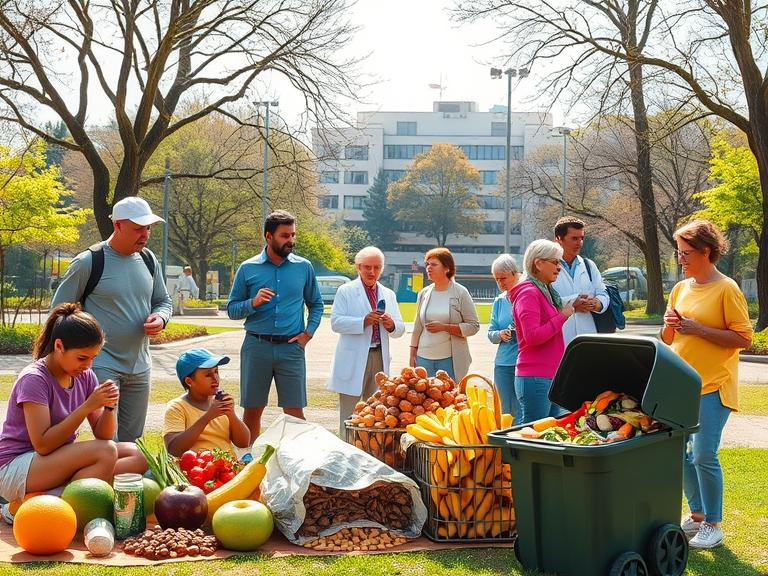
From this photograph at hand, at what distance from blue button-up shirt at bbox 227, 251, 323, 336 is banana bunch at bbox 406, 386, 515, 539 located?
234 cm

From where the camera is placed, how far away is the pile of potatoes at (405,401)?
689 centimetres

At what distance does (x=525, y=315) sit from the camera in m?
6.73

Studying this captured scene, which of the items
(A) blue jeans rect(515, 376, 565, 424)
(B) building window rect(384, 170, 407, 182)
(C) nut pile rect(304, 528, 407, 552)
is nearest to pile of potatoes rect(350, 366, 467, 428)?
(A) blue jeans rect(515, 376, 565, 424)

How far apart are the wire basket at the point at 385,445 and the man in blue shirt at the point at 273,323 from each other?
1.59 metres

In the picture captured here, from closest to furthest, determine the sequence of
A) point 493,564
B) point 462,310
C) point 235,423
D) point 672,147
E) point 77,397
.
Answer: point 493,564
point 77,397
point 235,423
point 462,310
point 672,147

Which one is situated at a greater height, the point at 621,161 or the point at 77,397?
the point at 621,161

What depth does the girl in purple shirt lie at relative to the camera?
5910mm

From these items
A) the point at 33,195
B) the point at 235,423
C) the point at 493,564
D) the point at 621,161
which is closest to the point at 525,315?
the point at 493,564

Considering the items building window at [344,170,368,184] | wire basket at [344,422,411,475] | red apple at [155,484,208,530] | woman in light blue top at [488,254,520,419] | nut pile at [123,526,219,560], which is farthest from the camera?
building window at [344,170,368,184]

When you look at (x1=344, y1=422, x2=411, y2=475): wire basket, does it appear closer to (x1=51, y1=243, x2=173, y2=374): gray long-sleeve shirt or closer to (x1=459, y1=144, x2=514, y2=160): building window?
(x1=51, y1=243, x2=173, y2=374): gray long-sleeve shirt

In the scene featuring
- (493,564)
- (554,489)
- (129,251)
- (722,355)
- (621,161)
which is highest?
(621,161)

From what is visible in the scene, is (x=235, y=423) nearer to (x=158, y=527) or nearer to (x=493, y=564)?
(x=158, y=527)

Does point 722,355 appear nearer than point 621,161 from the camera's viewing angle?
Yes

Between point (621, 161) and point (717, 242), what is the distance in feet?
127
